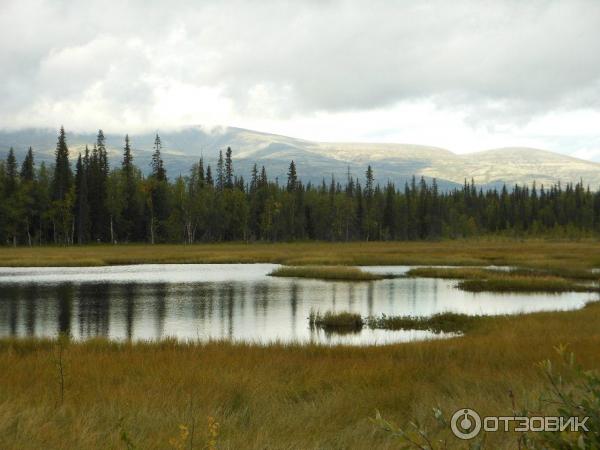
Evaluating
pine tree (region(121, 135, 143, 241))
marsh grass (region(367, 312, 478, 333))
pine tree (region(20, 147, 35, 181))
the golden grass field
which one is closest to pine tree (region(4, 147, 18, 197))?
pine tree (region(20, 147, 35, 181))

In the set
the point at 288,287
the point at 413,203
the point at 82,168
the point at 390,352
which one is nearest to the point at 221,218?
the point at 82,168

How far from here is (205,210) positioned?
12581cm

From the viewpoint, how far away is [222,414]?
33.3 ft

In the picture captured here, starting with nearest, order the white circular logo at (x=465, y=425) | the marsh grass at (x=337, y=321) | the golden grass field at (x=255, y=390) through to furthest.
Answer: the white circular logo at (x=465, y=425)
the golden grass field at (x=255, y=390)
the marsh grass at (x=337, y=321)

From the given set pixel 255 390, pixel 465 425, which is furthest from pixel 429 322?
pixel 465 425

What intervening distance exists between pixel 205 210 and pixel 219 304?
8912cm

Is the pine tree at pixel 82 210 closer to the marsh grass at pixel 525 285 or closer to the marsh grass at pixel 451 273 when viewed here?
the marsh grass at pixel 451 273

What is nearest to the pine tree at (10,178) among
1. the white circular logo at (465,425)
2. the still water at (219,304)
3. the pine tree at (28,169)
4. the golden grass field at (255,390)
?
the pine tree at (28,169)

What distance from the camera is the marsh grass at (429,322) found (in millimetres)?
29319

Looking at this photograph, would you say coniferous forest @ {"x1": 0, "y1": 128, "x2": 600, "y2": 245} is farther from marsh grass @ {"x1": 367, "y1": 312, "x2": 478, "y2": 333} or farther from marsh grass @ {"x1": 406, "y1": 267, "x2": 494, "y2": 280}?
marsh grass @ {"x1": 367, "y1": 312, "x2": 478, "y2": 333}

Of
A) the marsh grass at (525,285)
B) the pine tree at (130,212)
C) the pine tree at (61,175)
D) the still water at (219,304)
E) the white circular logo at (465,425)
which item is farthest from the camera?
the pine tree at (130,212)

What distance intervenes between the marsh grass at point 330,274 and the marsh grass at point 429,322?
22.9m

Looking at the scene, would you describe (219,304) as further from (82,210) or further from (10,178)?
(10,178)

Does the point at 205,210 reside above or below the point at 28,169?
below
